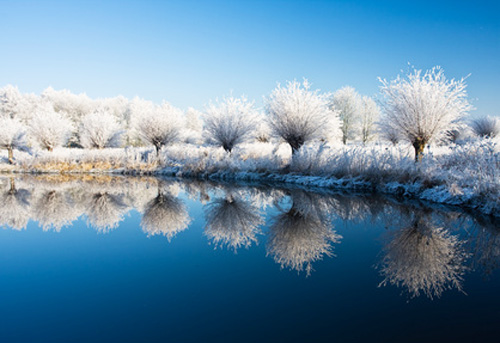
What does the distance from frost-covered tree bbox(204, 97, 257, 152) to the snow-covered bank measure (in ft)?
3.39

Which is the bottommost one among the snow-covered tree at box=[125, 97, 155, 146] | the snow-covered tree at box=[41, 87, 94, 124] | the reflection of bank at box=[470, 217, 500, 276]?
the reflection of bank at box=[470, 217, 500, 276]

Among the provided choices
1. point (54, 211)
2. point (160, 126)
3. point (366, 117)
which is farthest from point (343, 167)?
point (366, 117)

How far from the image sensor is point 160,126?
75.8ft

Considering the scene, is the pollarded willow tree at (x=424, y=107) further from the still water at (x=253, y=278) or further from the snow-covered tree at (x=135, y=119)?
the snow-covered tree at (x=135, y=119)

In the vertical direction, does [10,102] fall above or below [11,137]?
above

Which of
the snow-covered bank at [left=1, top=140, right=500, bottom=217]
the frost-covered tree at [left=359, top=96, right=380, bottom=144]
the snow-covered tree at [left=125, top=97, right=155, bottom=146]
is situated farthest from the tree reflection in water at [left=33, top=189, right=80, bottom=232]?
the frost-covered tree at [left=359, top=96, right=380, bottom=144]

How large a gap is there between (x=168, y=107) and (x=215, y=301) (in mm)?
23668

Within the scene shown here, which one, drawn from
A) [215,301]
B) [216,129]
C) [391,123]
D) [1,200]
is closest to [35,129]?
[216,129]

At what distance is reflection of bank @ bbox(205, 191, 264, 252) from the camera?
541 cm

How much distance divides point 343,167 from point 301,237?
8.25 meters

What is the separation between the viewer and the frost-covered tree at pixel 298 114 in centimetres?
1578

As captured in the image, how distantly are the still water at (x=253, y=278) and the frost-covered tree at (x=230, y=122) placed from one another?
1368 cm

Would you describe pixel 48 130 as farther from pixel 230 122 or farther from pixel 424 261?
pixel 424 261

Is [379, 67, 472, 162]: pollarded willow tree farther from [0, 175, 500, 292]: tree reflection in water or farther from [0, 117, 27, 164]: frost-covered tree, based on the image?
[0, 117, 27, 164]: frost-covered tree
